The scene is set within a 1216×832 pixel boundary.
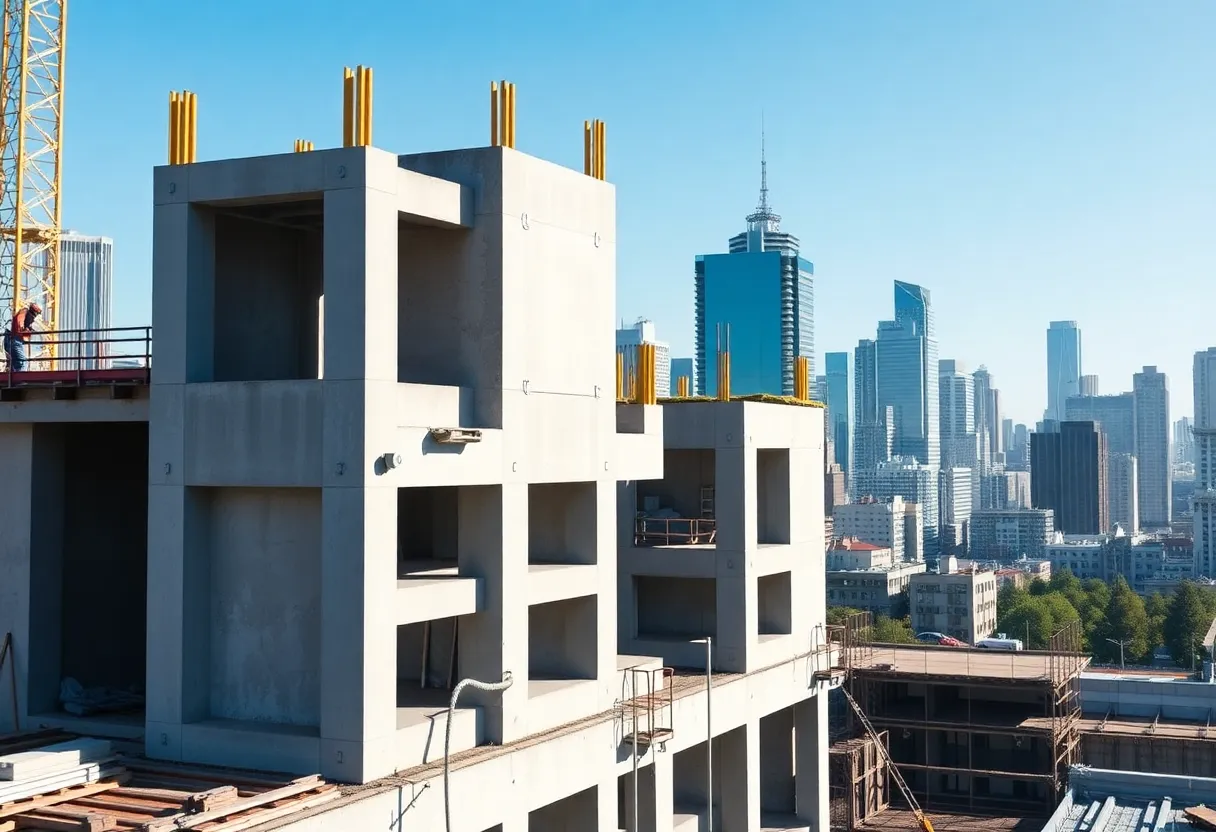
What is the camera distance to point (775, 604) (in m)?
38.5

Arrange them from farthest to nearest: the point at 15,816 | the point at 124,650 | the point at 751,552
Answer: the point at 751,552 → the point at 124,650 → the point at 15,816

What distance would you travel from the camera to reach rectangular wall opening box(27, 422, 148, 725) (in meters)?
25.8

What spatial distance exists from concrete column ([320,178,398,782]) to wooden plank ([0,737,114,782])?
13.8 ft

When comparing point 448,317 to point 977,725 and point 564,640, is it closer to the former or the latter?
point 564,640

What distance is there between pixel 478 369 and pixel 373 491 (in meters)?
4.55

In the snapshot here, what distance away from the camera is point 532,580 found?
25.8m

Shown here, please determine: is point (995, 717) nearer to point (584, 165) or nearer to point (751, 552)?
point (751, 552)

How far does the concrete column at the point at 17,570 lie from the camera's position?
25.5 metres

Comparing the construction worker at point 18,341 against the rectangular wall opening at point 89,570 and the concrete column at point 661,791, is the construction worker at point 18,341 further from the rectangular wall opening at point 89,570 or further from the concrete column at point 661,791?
the concrete column at point 661,791

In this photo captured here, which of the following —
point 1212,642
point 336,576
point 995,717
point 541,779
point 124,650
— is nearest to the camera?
point 336,576

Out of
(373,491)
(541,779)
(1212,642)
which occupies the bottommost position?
(1212,642)

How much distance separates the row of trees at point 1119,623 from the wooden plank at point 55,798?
117 m

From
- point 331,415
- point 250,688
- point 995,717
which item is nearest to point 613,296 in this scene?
point 331,415

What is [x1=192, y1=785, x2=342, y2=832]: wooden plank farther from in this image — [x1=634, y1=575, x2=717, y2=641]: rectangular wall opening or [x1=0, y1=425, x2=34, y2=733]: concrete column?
[x1=634, y1=575, x2=717, y2=641]: rectangular wall opening
